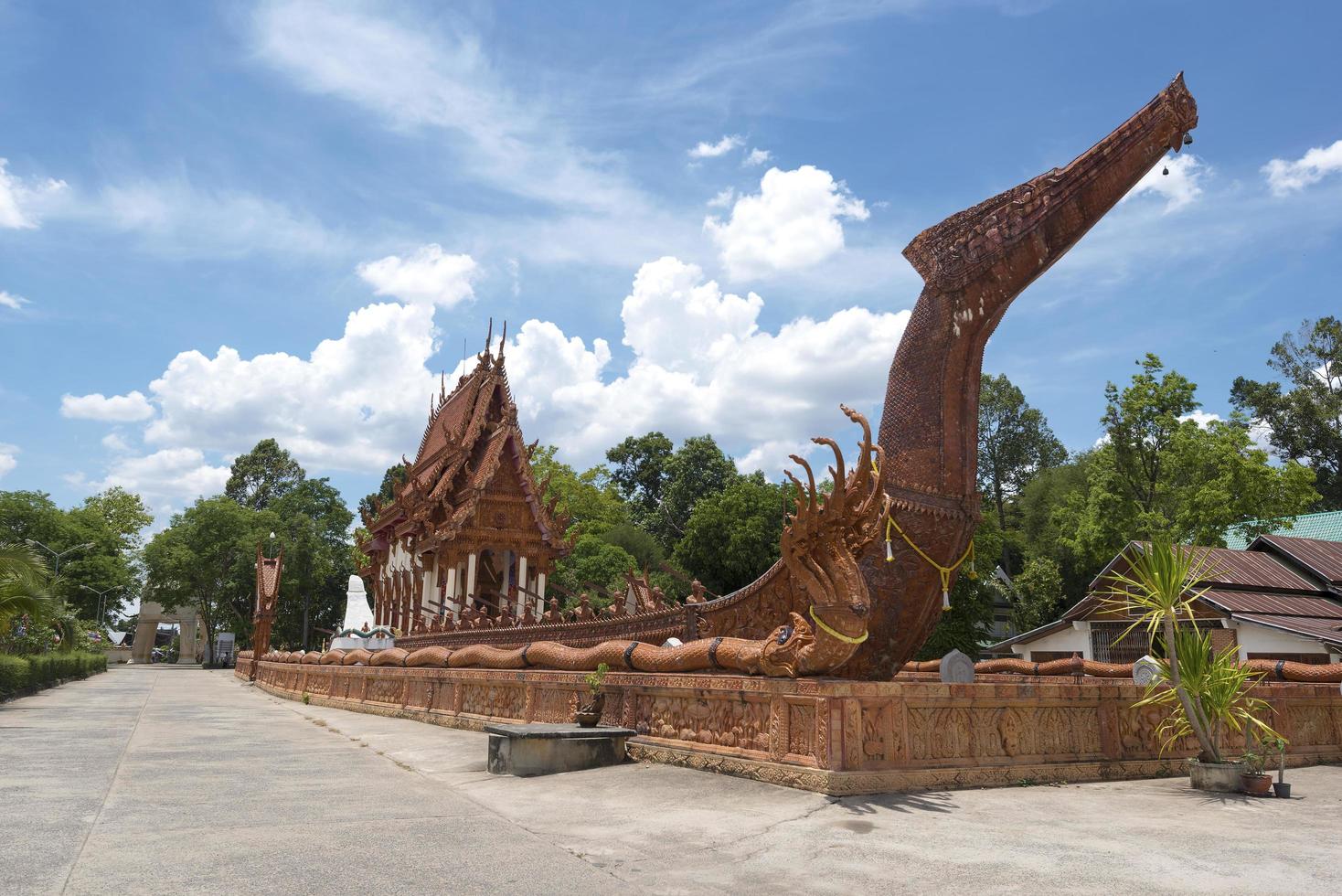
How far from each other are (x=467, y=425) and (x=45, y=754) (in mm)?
27038

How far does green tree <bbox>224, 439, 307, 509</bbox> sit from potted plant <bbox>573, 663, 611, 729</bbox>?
72939mm

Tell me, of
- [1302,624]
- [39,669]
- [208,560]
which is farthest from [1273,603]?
[208,560]

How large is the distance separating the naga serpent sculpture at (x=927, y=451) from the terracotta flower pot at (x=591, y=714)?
1.70ft

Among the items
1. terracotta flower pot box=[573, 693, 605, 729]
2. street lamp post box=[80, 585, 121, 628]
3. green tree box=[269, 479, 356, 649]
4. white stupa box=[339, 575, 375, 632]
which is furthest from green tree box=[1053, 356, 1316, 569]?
street lamp post box=[80, 585, 121, 628]

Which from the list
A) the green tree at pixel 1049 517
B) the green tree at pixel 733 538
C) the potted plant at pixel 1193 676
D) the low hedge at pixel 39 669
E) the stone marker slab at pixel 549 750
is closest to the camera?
the potted plant at pixel 1193 676

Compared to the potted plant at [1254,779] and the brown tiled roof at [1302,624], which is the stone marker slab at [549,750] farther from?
the brown tiled roof at [1302,624]

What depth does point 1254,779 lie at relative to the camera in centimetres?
773

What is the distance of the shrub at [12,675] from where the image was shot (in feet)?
67.2

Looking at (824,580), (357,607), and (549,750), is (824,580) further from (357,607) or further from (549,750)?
(357,607)

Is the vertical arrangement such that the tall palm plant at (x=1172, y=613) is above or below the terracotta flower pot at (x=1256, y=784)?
above

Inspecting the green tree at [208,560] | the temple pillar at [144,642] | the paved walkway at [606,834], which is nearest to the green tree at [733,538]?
the paved walkway at [606,834]

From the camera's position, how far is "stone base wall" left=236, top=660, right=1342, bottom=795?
7.12 m

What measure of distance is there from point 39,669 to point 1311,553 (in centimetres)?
3557

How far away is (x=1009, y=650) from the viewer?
2675 centimetres
